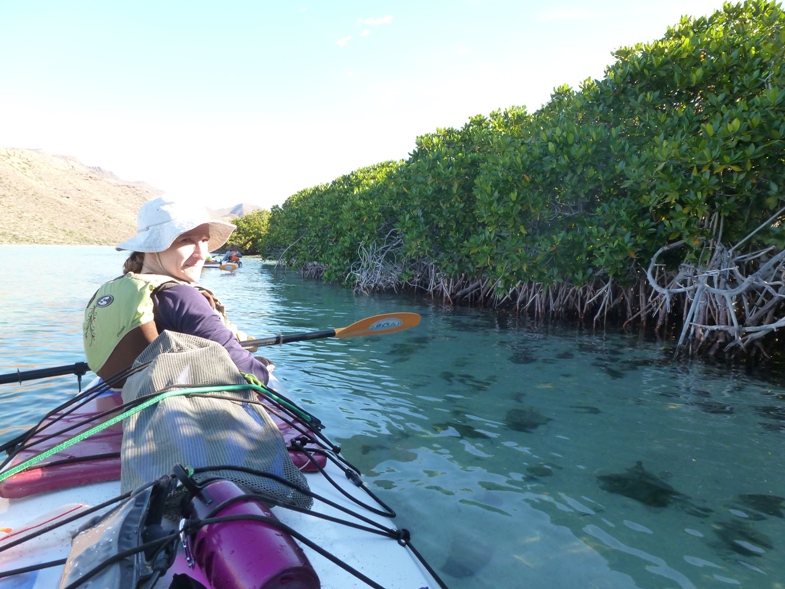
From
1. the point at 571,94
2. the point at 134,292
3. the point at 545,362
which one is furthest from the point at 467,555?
the point at 571,94

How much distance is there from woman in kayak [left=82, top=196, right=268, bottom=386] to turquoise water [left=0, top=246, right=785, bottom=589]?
1654mm

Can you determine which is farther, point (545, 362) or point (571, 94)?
point (571, 94)

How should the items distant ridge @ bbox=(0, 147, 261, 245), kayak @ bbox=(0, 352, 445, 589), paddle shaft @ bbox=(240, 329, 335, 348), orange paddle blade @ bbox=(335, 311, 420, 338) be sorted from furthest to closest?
distant ridge @ bbox=(0, 147, 261, 245) < orange paddle blade @ bbox=(335, 311, 420, 338) < paddle shaft @ bbox=(240, 329, 335, 348) < kayak @ bbox=(0, 352, 445, 589)

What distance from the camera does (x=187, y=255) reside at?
9.30ft

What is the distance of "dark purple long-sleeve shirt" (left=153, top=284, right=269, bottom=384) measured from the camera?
240cm

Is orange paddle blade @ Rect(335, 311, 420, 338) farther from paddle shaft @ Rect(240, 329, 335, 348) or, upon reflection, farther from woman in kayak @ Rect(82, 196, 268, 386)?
woman in kayak @ Rect(82, 196, 268, 386)

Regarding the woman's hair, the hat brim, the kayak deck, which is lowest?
the kayak deck

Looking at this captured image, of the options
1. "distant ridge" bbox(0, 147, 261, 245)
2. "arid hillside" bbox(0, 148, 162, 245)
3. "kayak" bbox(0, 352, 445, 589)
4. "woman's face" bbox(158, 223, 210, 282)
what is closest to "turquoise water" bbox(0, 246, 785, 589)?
"kayak" bbox(0, 352, 445, 589)

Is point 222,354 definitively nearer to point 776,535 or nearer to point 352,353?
point 776,535

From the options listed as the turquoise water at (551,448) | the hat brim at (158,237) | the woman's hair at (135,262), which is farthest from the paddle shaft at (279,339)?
the hat brim at (158,237)

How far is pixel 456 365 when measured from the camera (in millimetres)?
6961

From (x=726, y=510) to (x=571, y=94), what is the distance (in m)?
10.6

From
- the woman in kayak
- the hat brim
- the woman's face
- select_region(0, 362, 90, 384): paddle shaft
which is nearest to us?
the woman in kayak

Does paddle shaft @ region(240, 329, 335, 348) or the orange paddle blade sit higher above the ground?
the orange paddle blade
